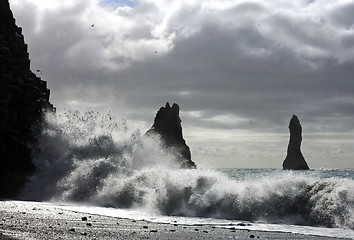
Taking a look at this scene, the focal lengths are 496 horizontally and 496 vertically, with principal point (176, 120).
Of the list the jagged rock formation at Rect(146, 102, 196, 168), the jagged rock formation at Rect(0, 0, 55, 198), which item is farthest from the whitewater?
the jagged rock formation at Rect(146, 102, 196, 168)

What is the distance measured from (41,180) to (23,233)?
2260 centimetres

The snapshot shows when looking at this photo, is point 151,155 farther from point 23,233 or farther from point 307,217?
point 23,233

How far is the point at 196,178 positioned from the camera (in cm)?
2912

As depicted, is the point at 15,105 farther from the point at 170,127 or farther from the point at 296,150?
the point at 296,150

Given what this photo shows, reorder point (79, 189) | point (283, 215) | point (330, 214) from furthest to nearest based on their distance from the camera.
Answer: point (79, 189), point (283, 215), point (330, 214)

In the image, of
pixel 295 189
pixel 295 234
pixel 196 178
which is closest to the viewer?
pixel 295 234

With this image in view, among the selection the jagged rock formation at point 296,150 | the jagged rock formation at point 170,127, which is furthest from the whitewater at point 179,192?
the jagged rock formation at point 296,150

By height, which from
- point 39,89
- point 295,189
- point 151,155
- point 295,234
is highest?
point 39,89

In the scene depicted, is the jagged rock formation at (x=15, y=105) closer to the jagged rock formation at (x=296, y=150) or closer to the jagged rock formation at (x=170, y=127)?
the jagged rock formation at (x=170, y=127)

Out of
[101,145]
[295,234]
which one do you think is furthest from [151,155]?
[295,234]

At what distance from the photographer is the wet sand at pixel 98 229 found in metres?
15.6

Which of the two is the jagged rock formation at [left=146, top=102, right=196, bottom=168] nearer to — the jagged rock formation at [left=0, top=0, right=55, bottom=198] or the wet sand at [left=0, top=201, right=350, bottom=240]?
the jagged rock formation at [left=0, top=0, right=55, bottom=198]

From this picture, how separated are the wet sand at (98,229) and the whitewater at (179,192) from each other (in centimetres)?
203

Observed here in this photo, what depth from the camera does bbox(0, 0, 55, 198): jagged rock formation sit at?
3900cm
